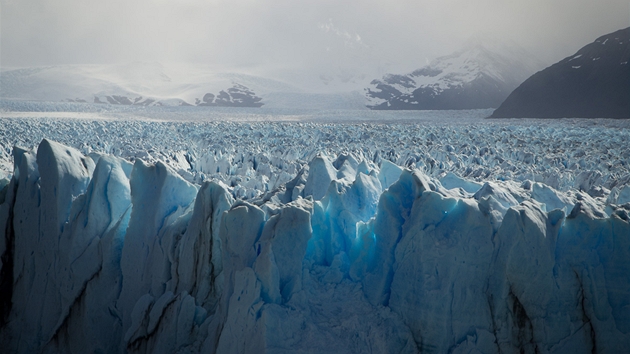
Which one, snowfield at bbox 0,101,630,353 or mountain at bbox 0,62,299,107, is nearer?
snowfield at bbox 0,101,630,353

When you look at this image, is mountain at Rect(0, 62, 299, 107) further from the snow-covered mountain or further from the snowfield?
the snowfield

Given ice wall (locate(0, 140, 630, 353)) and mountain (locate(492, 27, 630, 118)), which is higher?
mountain (locate(492, 27, 630, 118))

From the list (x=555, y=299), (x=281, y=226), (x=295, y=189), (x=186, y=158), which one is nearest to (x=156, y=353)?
(x=281, y=226)

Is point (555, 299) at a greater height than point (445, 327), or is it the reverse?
point (555, 299)

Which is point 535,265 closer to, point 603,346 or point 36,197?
point 603,346

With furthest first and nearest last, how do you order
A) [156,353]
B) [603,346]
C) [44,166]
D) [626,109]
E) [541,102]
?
[541,102] → [626,109] → [44,166] → [156,353] → [603,346]

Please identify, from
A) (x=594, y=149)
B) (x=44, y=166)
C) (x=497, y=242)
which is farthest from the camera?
(x=594, y=149)

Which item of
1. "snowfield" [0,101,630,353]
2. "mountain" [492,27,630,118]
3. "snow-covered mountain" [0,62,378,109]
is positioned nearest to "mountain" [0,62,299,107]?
"snow-covered mountain" [0,62,378,109]
